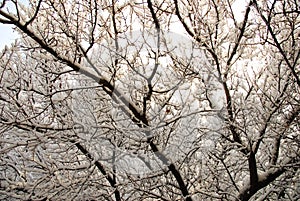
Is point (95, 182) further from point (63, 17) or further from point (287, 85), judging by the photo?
point (287, 85)

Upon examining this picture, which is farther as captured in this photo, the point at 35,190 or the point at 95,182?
the point at 95,182

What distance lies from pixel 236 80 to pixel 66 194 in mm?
3094

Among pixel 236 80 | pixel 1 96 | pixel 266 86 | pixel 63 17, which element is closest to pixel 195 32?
pixel 236 80

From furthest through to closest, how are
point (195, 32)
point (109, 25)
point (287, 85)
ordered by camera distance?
point (195, 32) → point (109, 25) → point (287, 85)

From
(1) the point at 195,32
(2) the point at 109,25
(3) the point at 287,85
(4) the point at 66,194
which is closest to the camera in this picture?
(4) the point at 66,194

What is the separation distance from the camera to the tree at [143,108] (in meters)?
3.93

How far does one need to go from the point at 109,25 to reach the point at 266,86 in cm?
259

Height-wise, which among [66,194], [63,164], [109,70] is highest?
[109,70]

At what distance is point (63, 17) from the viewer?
4.41m

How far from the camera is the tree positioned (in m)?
3.93

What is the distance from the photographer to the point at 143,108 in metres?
3.97

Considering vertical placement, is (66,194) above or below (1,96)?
below

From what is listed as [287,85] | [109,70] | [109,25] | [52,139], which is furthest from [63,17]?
[287,85]

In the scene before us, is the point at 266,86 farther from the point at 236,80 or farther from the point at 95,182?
the point at 95,182
